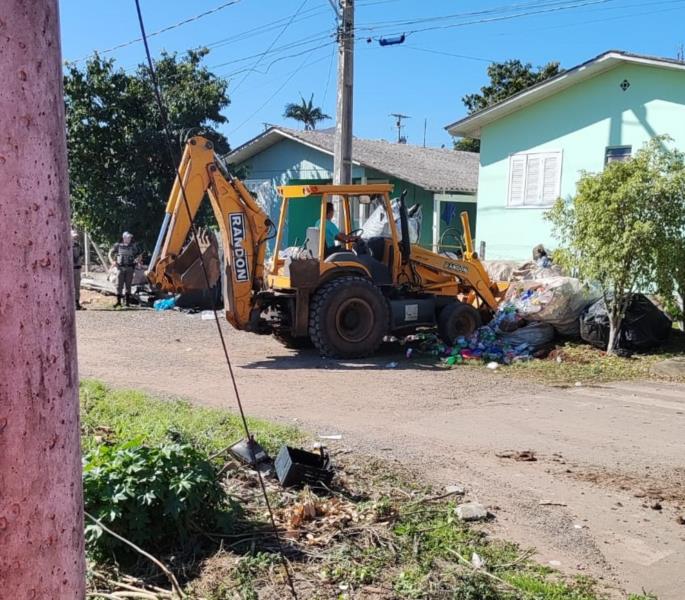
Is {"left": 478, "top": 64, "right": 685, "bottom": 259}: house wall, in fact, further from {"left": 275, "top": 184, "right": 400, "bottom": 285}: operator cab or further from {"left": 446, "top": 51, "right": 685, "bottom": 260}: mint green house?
{"left": 275, "top": 184, "right": 400, "bottom": 285}: operator cab

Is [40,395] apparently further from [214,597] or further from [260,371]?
[260,371]

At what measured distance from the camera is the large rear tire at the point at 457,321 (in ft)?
38.3

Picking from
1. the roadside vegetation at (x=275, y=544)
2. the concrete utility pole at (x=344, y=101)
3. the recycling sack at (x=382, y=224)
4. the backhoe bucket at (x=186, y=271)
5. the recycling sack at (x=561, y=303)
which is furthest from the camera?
the concrete utility pole at (x=344, y=101)

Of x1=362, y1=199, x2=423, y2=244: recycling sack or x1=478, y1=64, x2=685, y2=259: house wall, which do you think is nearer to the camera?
x1=362, y1=199, x2=423, y2=244: recycling sack

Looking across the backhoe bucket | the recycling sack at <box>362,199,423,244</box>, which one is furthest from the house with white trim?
the backhoe bucket

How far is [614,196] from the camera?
412 inches

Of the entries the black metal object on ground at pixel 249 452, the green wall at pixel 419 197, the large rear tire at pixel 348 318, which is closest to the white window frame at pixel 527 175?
the green wall at pixel 419 197

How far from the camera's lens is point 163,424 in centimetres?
653

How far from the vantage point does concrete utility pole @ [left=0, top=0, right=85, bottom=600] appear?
64.9 inches

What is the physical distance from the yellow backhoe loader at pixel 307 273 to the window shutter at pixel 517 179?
5.35 meters

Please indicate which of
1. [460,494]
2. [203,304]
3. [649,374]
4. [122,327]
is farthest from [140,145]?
[460,494]

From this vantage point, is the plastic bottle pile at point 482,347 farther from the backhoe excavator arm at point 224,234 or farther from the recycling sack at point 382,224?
the backhoe excavator arm at point 224,234

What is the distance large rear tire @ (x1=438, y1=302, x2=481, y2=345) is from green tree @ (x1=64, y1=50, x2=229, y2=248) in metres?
10.3

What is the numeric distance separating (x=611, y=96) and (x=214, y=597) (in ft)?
45.3
